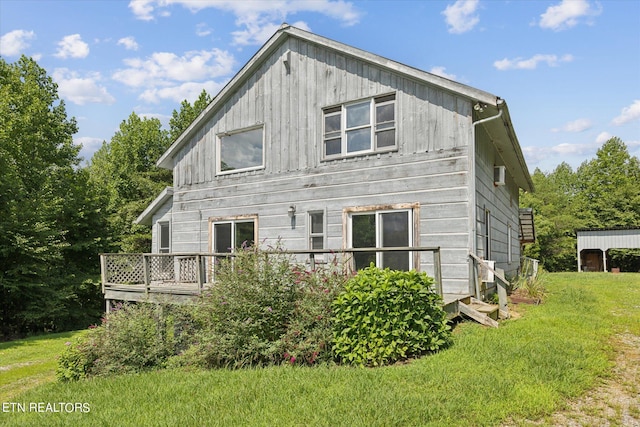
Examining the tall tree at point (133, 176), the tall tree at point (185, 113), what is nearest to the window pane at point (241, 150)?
the tall tree at point (133, 176)

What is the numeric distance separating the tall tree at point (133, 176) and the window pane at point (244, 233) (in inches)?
582

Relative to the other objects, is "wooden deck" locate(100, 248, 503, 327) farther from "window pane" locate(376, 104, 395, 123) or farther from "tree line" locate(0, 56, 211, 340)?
"tree line" locate(0, 56, 211, 340)

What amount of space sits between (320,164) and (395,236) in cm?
278

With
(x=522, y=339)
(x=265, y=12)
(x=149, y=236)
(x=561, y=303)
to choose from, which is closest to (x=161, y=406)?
(x=522, y=339)

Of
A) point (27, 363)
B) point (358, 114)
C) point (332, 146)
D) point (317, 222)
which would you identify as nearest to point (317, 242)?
point (317, 222)

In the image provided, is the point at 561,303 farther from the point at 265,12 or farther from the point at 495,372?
the point at 265,12

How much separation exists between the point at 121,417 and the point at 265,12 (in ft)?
38.2

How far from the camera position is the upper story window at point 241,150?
12252mm

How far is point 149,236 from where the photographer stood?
25.4m

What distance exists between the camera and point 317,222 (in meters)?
10.9

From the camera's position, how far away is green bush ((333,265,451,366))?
19.5ft

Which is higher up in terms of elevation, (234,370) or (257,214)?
(257,214)

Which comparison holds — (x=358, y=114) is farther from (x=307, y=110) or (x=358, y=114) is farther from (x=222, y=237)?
(x=222, y=237)

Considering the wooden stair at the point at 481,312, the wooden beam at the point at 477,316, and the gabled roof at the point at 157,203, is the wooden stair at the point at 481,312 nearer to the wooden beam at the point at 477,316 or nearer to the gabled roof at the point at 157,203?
the wooden beam at the point at 477,316
